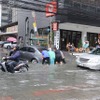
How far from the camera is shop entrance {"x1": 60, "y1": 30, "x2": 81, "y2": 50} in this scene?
45.5 meters

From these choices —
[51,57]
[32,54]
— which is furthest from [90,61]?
[32,54]

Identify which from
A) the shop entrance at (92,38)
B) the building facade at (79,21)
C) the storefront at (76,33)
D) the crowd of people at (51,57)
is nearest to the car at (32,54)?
the crowd of people at (51,57)

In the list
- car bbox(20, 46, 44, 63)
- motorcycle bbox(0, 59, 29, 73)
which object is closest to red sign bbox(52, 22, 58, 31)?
car bbox(20, 46, 44, 63)

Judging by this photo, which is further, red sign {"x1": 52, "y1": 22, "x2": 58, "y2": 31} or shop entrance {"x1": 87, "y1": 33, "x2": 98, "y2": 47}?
shop entrance {"x1": 87, "y1": 33, "x2": 98, "y2": 47}

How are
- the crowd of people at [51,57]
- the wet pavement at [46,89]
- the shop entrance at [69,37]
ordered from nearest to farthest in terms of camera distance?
the wet pavement at [46,89] → the crowd of people at [51,57] → the shop entrance at [69,37]

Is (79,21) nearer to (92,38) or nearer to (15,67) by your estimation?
(92,38)

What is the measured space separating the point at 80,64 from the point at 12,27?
59.1 meters

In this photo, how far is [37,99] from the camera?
30.7 ft

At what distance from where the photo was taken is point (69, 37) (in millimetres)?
46469

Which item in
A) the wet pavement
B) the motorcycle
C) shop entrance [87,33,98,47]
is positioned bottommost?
the wet pavement

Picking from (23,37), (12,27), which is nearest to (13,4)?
(23,37)

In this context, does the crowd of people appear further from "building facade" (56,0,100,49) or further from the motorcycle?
"building facade" (56,0,100,49)

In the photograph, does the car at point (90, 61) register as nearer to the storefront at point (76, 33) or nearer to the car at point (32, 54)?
the car at point (32, 54)

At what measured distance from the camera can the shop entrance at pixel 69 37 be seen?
45.5 meters
